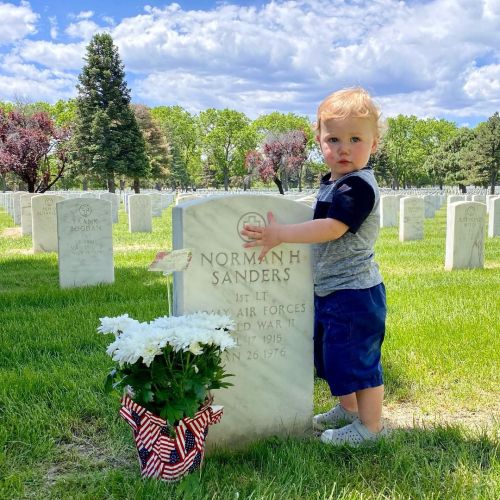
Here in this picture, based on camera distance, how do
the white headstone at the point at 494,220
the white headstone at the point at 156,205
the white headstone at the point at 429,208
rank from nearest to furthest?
1. the white headstone at the point at 494,220
2. the white headstone at the point at 429,208
3. the white headstone at the point at 156,205

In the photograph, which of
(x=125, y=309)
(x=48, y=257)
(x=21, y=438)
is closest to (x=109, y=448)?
(x=21, y=438)

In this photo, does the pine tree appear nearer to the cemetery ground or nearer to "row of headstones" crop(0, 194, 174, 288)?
"row of headstones" crop(0, 194, 174, 288)

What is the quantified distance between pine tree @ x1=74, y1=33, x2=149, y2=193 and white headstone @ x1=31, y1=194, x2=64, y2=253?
96.1 ft

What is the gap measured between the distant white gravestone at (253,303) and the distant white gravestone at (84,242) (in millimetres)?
4941

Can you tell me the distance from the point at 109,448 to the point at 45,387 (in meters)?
0.95

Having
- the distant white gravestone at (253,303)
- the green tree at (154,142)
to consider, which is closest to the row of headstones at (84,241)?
the distant white gravestone at (253,303)

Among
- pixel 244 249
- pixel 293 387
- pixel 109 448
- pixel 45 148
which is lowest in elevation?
pixel 109 448

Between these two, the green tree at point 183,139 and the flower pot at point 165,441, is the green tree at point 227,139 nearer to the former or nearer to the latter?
the green tree at point 183,139

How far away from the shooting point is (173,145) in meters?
72.6

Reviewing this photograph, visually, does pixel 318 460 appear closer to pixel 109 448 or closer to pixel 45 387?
pixel 109 448

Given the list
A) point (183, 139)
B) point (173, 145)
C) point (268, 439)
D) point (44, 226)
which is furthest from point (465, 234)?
point (183, 139)

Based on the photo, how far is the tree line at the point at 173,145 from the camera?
30094mm

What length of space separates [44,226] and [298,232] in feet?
31.2

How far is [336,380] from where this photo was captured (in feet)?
9.48
